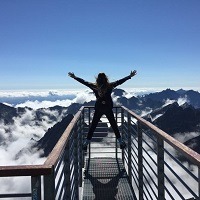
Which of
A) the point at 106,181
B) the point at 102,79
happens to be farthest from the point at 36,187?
the point at 106,181

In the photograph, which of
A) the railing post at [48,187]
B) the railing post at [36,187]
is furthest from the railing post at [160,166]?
the railing post at [36,187]

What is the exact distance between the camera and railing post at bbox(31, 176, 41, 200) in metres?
2.43

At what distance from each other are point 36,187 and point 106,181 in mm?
6920

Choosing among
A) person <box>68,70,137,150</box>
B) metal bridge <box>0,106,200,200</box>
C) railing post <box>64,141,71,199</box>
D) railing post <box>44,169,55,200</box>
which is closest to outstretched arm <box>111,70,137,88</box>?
person <box>68,70,137,150</box>

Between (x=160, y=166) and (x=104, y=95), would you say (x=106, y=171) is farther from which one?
(x=160, y=166)

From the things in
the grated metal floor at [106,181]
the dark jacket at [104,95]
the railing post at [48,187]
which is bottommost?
the grated metal floor at [106,181]

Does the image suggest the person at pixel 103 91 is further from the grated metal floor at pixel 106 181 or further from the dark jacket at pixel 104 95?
the grated metal floor at pixel 106 181

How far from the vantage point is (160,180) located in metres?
4.77

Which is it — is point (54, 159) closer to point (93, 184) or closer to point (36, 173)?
point (36, 173)

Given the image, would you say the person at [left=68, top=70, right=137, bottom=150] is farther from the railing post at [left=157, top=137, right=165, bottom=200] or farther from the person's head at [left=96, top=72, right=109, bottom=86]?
the railing post at [left=157, top=137, right=165, bottom=200]

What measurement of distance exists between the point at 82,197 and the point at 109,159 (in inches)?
142

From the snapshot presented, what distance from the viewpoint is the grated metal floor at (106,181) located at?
8289 mm

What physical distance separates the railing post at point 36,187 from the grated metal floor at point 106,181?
18.7ft

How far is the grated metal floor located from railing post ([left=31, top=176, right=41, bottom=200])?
225 inches
